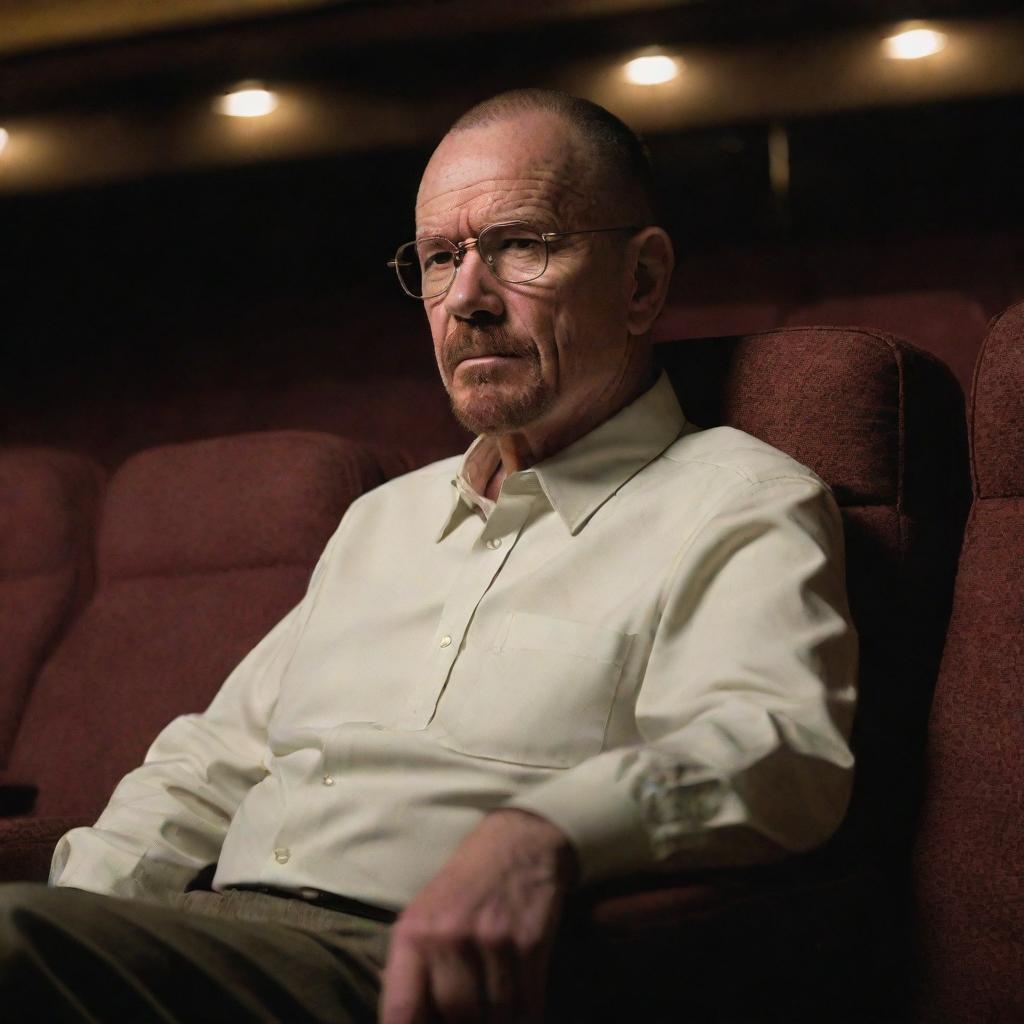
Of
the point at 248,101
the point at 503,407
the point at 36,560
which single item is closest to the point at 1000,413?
the point at 503,407

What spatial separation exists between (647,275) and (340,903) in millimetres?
739

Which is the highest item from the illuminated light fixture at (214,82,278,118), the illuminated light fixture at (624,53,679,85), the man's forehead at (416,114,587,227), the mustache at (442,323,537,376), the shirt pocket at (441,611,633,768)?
the illuminated light fixture at (214,82,278,118)

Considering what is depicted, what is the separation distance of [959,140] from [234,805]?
4.30 feet

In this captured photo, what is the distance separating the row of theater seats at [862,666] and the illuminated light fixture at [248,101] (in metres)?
0.57

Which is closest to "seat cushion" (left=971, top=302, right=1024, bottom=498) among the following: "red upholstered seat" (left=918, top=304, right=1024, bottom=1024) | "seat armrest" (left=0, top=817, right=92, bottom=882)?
"red upholstered seat" (left=918, top=304, right=1024, bottom=1024)

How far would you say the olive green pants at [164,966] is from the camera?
2.56ft

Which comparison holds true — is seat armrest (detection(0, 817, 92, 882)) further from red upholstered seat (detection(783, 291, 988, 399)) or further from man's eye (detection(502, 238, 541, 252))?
red upholstered seat (detection(783, 291, 988, 399))

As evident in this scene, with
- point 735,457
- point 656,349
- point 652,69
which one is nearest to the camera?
point 735,457

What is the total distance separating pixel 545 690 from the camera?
A: 1097 mm

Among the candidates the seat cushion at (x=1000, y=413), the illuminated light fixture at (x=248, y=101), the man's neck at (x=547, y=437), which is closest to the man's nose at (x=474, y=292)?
the man's neck at (x=547, y=437)

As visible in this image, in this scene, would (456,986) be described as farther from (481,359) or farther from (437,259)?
(437,259)

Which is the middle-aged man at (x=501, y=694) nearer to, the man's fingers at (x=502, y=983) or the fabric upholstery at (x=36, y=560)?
the man's fingers at (x=502, y=983)

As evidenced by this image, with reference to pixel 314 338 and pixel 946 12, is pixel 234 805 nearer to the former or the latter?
pixel 314 338

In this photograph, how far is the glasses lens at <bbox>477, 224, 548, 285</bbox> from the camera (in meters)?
1.30
